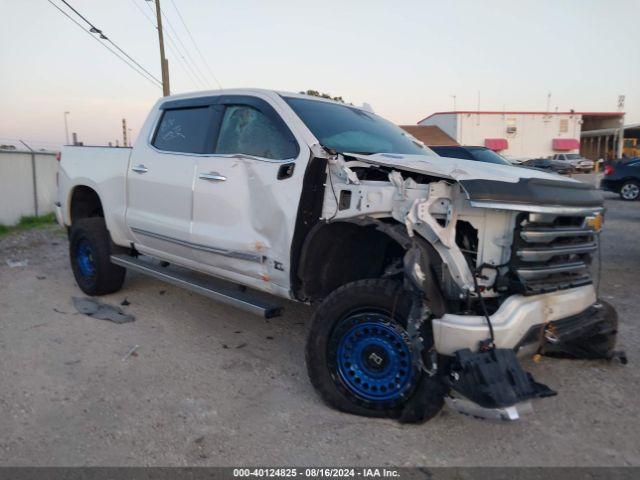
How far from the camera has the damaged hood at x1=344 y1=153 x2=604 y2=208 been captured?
290cm

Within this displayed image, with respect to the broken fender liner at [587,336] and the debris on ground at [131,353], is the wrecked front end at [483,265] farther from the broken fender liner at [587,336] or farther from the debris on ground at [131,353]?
the debris on ground at [131,353]

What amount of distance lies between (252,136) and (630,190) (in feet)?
54.0

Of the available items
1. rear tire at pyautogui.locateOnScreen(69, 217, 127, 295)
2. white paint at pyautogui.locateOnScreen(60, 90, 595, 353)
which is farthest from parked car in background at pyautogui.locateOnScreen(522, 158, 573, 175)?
rear tire at pyautogui.locateOnScreen(69, 217, 127, 295)

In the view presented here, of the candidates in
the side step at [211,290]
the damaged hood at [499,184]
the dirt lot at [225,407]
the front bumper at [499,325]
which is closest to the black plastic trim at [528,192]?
the damaged hood at [499,184]

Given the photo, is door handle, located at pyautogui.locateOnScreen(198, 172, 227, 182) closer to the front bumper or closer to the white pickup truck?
the white pickup truck

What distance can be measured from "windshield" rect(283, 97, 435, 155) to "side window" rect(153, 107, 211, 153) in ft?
2.88

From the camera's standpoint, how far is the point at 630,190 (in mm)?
17000

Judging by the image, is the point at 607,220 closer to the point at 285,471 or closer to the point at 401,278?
the point at 401,278

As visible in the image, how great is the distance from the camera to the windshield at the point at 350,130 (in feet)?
13.0

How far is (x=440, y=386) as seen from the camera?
304 cm

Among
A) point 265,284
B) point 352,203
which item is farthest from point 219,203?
point 352,203

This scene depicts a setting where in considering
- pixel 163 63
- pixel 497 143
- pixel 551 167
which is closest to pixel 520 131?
pixel 497 143

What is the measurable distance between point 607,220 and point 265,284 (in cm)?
1100

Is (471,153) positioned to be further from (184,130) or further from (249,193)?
(249,193)
